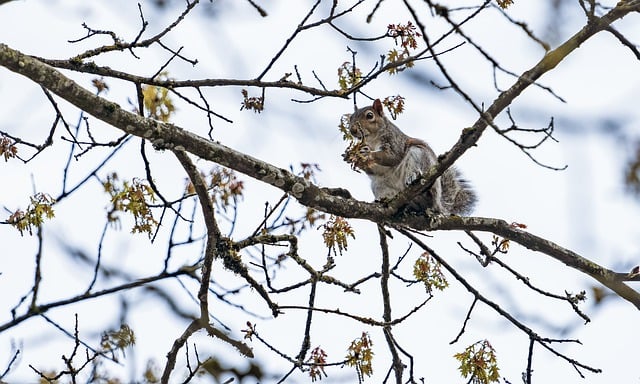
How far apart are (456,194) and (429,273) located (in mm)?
1038

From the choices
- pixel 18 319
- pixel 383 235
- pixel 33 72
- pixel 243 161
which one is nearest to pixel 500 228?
pixel 383 235

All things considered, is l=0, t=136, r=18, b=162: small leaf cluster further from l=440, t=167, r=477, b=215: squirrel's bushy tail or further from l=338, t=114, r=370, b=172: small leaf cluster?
l=440, t=167, r=477, b=215: squirrel's bushy tail

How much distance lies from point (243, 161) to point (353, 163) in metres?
0.48

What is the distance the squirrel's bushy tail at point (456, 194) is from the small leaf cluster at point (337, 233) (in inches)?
58.6

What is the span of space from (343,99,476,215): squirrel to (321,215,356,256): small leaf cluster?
735 mm

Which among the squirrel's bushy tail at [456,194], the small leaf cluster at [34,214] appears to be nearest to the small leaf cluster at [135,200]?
the small leaf cluster at [34,214]

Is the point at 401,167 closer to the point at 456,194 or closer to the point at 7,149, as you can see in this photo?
the point at 456,194

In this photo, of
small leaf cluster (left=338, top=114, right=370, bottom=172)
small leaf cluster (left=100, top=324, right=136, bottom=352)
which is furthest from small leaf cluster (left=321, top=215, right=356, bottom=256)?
small leaf cluster (left=100, top=324, right=136, bottom=352)

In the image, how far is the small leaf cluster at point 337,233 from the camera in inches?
145

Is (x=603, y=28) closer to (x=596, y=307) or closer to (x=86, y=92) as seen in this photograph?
(x=596, y=307)

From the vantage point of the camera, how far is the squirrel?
4699mm

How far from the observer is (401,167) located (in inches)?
192

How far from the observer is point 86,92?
301 cm

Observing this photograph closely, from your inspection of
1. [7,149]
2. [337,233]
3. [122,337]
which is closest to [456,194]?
[337,233]
